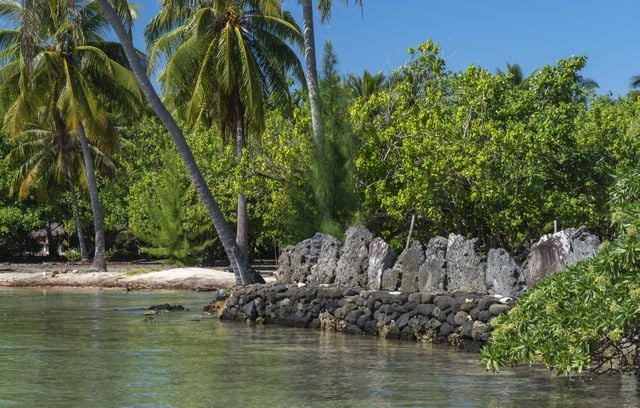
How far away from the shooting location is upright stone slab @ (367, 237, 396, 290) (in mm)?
17344

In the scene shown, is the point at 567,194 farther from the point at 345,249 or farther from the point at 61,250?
the point at 61,250

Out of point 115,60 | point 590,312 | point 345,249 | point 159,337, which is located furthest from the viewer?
point 115,60

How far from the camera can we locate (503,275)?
15.0 meters

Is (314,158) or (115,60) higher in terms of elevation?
(115,60)

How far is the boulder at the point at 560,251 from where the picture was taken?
13.7 m

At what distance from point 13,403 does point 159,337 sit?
639cm

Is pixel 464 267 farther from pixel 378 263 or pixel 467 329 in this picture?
pixel 378 263

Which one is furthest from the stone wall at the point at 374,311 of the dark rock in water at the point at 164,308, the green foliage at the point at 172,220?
the green foliage at the point at 172,220

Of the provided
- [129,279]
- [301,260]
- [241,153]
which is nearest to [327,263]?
[301,260]

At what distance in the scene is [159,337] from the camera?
55.0ft

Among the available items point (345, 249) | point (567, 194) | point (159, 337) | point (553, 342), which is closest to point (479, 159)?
point (567, 194)

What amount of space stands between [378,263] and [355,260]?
0.90 m

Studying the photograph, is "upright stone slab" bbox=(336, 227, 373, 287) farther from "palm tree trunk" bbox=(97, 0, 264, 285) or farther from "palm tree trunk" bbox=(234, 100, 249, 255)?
"palm tree trunk" bbox=(234, 100, 249, 255)

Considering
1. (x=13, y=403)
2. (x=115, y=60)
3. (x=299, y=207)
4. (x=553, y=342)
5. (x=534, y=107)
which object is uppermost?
(x=115, y=60)
